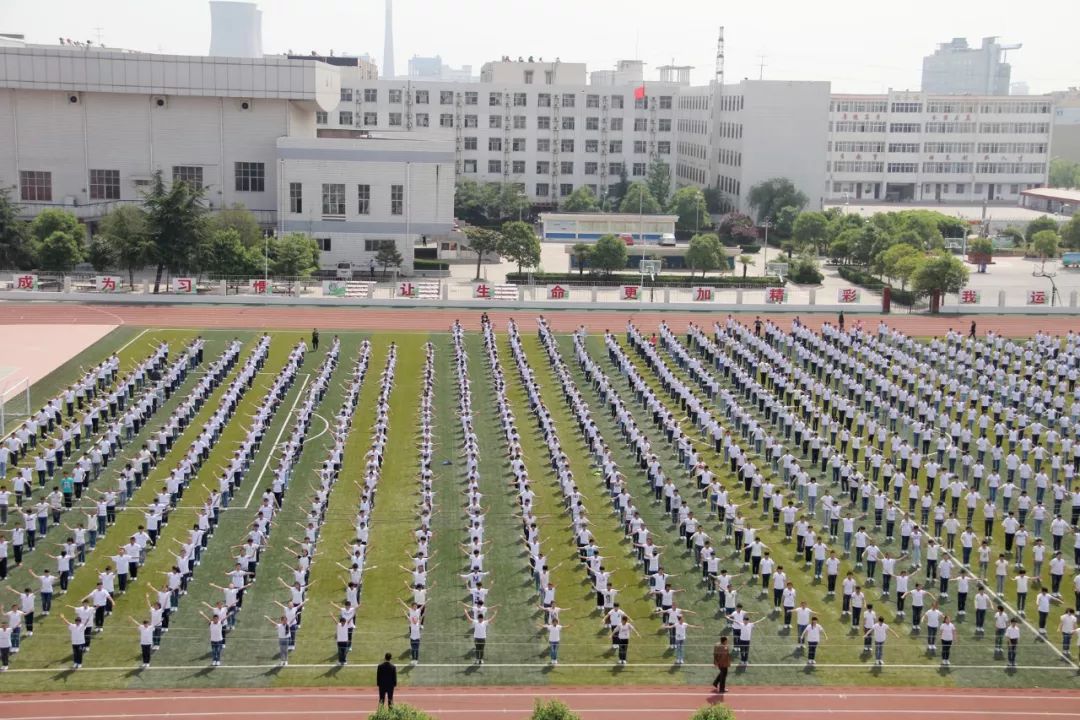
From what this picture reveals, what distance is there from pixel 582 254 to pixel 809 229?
17.6m

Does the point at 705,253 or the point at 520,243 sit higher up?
the point at 520,243

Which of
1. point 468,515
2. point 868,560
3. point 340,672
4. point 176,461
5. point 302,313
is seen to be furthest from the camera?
point 302,313

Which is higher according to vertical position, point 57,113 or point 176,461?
point 57,113

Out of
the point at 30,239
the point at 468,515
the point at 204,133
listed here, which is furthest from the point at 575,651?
the point at 204,133

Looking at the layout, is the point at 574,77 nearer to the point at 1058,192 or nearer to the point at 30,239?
the point at 1058,192

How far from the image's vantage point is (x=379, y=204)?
213ft

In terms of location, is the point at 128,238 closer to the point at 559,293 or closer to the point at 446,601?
the point at 559,293

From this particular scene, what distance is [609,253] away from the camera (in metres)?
64.4

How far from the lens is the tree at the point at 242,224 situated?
5841 centimetres

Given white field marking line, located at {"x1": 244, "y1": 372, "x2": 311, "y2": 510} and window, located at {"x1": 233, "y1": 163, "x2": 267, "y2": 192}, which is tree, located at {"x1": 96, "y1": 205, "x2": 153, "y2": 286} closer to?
window, located at {"x1": 233, "y1": 163, "x2": 267, "y2": 192}

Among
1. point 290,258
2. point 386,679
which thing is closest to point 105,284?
point 290,258

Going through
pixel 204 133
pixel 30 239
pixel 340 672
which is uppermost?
pixel 204 133

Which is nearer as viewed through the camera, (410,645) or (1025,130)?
(410,645)

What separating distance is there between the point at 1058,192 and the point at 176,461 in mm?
89801
